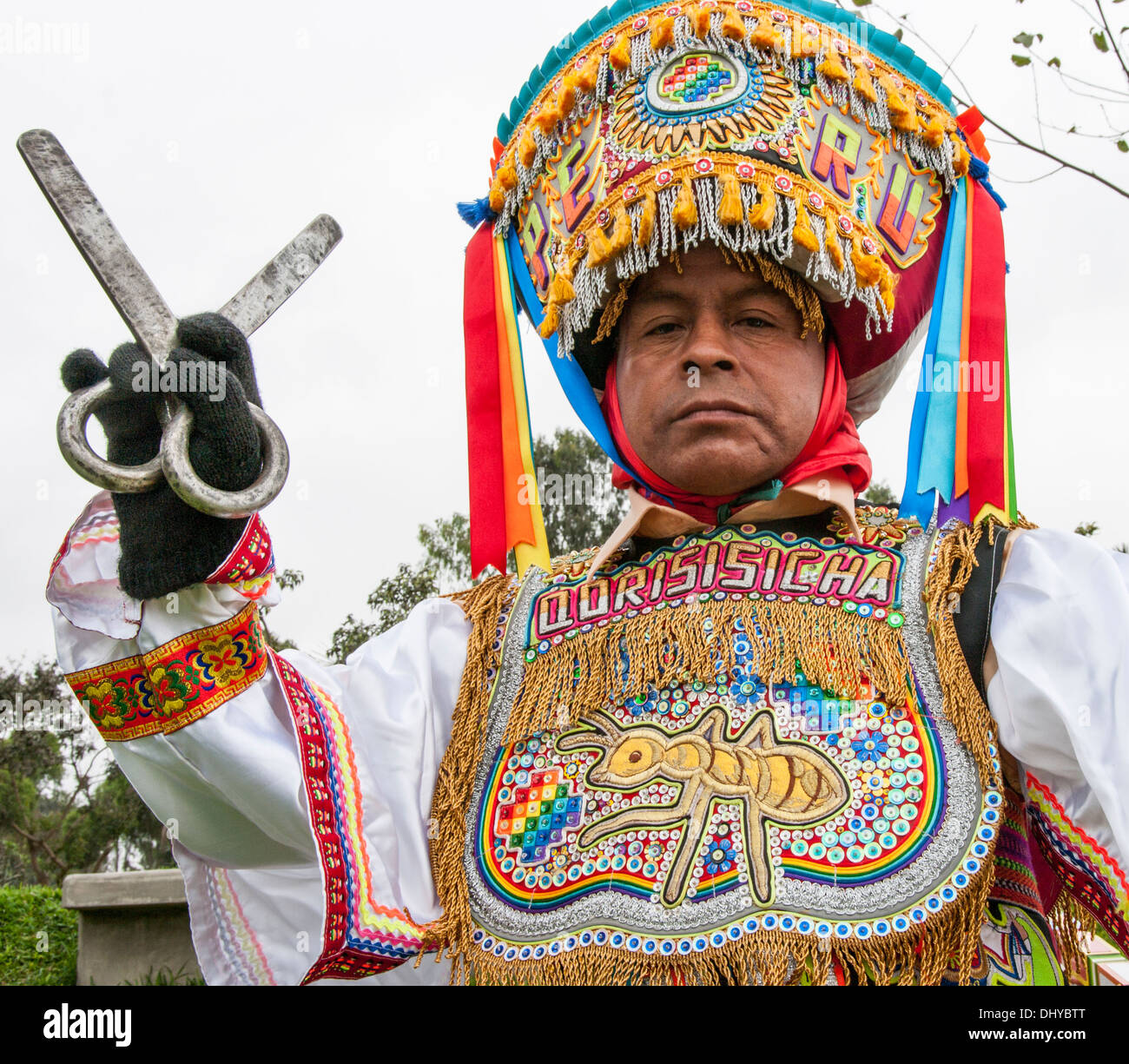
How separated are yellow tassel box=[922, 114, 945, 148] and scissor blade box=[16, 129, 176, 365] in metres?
1.66

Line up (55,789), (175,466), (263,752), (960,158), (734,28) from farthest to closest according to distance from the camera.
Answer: (55,789) < (960,158) < (734,28) < (263,752) < (175,466)

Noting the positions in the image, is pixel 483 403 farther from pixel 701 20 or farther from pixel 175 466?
pixel 175 466

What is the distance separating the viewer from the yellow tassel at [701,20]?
8.41 ft

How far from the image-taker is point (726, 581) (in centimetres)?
247

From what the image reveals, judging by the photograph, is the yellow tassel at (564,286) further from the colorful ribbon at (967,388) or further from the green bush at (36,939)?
the green bush at (36,939)

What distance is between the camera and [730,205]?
2.35 meters

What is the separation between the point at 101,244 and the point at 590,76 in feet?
3.84

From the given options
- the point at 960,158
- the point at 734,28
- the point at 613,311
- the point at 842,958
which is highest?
the point at 734,28

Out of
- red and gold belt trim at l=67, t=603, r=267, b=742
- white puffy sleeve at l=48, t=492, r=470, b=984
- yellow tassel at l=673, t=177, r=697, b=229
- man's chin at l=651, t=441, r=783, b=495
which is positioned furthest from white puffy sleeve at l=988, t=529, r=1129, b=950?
red and gold belt trim at l=67, t=603, r=267, b=742

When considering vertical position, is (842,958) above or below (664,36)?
below

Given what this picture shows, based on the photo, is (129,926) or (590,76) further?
(129,926)

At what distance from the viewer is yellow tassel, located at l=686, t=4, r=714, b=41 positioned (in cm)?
256

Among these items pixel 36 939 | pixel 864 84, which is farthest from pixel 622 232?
pixel 36 939
